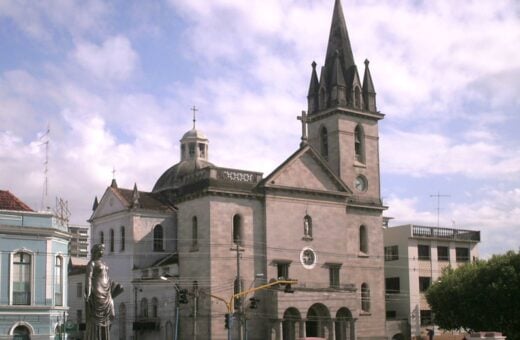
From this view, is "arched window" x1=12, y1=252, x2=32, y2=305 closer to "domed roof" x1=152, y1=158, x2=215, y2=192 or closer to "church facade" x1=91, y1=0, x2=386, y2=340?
"church facade" x1=91, y1=0, x2=386, y2=340

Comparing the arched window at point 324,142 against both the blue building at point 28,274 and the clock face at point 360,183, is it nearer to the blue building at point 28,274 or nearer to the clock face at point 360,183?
the clock face at point 360,183

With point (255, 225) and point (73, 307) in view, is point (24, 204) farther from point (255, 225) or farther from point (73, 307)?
point (73, 307)

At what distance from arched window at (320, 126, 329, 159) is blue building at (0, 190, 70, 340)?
32.3 metres

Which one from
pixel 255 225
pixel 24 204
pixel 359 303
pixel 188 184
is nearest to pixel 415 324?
pixel 359 303

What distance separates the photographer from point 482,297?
57.0m

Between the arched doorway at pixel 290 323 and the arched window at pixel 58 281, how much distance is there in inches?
825

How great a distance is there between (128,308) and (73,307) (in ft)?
42.0

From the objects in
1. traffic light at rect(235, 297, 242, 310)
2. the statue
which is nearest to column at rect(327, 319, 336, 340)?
traffic light at rect(235, 297, 242, 310)

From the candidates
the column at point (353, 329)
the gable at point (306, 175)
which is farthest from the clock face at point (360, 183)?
the column at point (353, 329)

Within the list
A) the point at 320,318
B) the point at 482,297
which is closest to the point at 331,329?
the point at 320,318

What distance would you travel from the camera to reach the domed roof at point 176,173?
2761 inches

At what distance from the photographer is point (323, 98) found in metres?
68.6

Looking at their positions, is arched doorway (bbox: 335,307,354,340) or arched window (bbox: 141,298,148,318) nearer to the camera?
arched window (bbox: 141,298,148,318)

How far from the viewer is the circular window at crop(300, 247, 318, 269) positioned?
60688 millimetres
